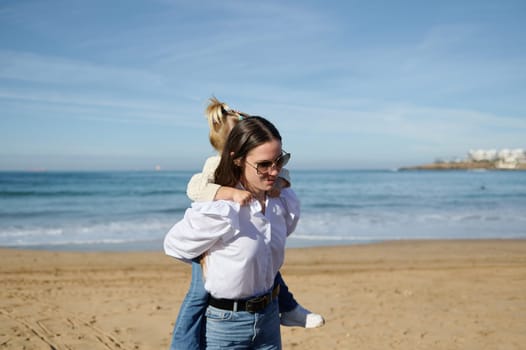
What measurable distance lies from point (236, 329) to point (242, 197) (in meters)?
0.53

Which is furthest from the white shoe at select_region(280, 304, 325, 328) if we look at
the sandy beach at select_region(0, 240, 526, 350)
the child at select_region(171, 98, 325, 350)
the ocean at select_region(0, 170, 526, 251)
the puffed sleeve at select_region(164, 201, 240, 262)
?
the ocean at select_region(0, 170, 526, 251)

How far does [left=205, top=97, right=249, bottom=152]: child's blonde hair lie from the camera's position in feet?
7.50

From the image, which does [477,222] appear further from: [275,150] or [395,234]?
[275,150]

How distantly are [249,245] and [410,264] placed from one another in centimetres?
854

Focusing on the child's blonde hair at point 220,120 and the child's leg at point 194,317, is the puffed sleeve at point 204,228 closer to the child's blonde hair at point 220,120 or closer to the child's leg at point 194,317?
the child's leg at point 194,317

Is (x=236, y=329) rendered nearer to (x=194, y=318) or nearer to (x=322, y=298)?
(x=194, y=318)

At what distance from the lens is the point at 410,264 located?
9.52m

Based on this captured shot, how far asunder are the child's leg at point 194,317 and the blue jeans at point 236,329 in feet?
0.15

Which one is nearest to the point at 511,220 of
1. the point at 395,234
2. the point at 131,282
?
the point at 395,234

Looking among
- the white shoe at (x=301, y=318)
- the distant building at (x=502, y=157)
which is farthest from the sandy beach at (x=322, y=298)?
the distant building at (x=502, y=157)

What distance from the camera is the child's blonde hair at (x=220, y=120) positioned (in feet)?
7.50

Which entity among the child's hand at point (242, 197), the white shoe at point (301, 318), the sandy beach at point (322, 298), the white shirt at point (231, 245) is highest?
the child's hand at point (242, 197)

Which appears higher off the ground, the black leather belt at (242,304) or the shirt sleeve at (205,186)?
the shirt sleeve at (205,186)

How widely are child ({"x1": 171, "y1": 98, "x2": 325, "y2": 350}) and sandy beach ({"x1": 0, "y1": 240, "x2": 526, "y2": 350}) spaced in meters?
2.89
